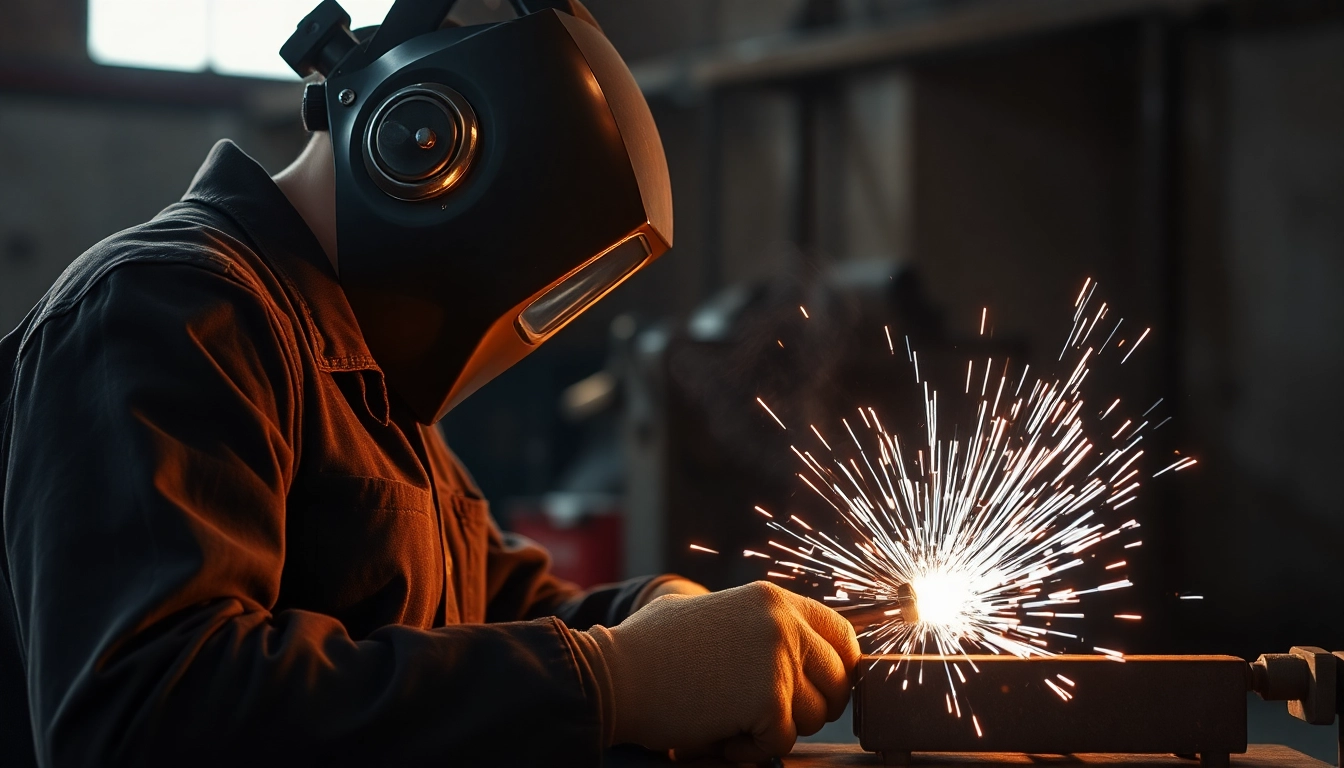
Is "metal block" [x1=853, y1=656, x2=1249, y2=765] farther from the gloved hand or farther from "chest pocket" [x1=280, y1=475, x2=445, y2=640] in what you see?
"chest pocket" [x1=280, y1=475, x2=445, y2=640]

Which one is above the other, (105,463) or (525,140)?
(525,140)

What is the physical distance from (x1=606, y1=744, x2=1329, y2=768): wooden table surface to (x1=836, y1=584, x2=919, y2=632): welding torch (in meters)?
0.15

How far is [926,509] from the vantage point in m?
1.38

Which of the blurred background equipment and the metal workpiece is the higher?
the blurred background equipment

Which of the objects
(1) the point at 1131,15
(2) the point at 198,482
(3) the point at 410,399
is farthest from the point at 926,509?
(1) the point at 1131,15

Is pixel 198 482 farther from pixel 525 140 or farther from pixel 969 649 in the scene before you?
pixel 969 649

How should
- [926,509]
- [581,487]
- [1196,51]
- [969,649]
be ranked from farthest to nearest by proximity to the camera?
[581,487] < [1196,51] < [969,649] < [926,509]

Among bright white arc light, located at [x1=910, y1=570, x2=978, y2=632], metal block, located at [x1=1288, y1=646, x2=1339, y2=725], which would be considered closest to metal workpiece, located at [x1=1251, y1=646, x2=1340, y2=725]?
metal block, located at [x1=1288, y1=646, x2=1339, y2=725]

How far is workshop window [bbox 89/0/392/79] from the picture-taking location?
627 centimetres

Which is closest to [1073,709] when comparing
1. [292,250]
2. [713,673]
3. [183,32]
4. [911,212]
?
[713,673]

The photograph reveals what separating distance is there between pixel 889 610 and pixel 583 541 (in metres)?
3.72

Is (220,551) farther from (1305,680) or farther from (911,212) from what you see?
(911,212)

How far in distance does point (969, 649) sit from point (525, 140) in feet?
3.04

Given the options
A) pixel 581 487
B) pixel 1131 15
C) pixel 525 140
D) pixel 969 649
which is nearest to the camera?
pixel 525 140
